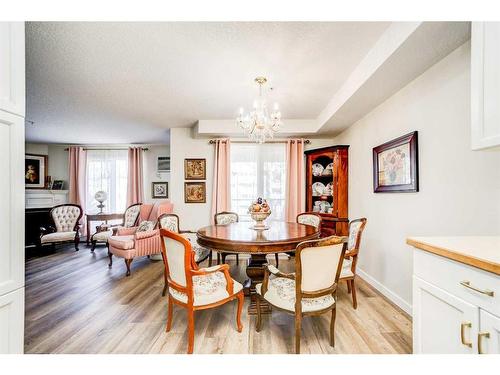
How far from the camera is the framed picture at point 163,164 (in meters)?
5.64

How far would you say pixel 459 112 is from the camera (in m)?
1.60

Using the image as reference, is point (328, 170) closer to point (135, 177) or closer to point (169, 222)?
point (169, 222)

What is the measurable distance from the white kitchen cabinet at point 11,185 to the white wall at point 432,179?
272 centimetres

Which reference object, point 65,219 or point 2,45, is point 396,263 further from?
point 65,219

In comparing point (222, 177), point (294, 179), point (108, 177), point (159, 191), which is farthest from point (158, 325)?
point (108, 177)

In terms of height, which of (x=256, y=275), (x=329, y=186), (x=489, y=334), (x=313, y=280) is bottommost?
(x=256, y=275)

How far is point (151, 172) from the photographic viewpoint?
18.6 ft

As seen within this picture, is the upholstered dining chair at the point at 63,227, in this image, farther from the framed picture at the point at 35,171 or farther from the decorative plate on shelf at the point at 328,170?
the decorative plate on shelf at the point at 328,170

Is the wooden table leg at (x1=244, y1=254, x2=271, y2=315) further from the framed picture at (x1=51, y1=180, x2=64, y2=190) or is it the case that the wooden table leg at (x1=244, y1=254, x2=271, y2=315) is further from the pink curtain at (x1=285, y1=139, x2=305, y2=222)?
the framed picture at (x1=51, y1=180, x2=64, y2=190)

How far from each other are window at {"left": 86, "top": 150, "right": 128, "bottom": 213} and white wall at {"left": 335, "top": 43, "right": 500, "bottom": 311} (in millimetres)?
5803

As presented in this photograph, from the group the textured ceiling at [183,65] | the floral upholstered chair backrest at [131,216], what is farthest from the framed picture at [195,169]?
the floral upholstered chair backrest at [131,216]

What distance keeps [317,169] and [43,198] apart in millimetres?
6169

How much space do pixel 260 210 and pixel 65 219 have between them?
192 inches
